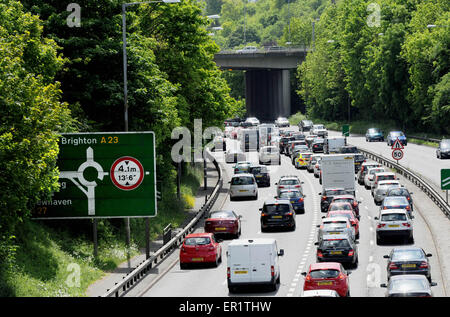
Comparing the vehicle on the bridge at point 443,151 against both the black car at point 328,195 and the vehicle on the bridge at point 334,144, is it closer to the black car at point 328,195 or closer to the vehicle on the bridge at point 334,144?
the vehicle on the bridge at point 334,144

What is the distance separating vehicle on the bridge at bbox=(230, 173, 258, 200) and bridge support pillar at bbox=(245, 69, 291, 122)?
98.0 m

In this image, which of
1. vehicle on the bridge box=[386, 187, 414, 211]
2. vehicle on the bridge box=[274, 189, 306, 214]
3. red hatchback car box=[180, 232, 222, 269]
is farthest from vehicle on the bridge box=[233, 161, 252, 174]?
red hatchback car box=[180, 232, 222, 269]

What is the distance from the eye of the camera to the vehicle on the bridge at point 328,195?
54.0 meters

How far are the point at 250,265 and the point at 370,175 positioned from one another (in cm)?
3479

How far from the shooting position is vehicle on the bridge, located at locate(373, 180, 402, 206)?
183 feet

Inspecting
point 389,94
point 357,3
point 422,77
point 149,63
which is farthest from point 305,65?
point 149,63

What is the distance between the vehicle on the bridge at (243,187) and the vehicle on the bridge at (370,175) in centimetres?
854

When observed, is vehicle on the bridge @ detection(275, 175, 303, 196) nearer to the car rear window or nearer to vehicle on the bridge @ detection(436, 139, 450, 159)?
the car rear window

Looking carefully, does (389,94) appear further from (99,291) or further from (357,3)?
(99,291)

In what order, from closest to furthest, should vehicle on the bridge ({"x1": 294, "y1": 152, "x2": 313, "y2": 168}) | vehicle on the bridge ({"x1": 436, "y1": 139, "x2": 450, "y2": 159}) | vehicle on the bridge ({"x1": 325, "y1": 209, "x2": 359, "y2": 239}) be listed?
1. vehicle on the bridge ({"x1": 325, "y1": 209, "x2": 359, "y2": 239})
2. vehicle on the bridge ({"x1": 436, "y1": 139, "x2": 450, "y2": 159})
3. vehicle on the bridge ({"x1": 294, "y1": 152, "x2": 313, "y2": 168})

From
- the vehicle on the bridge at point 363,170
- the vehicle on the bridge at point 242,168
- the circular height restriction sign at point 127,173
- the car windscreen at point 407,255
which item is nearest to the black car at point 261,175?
the vehicle on the bridge at point 242,168

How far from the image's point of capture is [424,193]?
59531 mm

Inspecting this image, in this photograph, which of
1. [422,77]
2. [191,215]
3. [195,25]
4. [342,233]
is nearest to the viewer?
[342,233]

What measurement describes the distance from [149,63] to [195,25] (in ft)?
44.7
